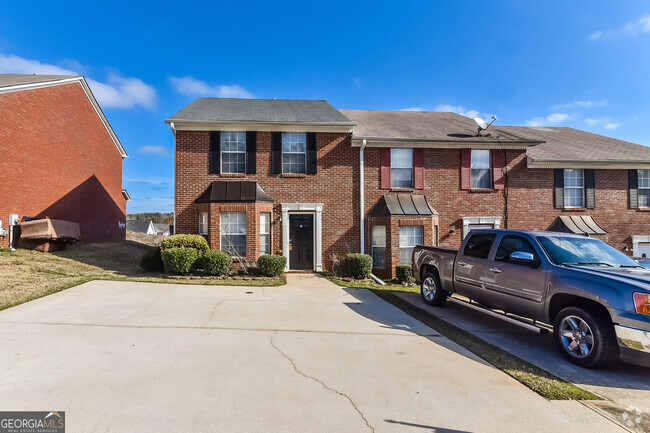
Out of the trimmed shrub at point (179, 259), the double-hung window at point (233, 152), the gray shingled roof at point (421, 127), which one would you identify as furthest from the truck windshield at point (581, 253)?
the double-hung window at point (233, 152)

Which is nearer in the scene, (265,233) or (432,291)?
(432,291)

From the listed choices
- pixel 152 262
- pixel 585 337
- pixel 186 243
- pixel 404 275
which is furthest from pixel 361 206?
pixel 585 337

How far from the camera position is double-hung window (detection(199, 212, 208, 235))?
472 inches

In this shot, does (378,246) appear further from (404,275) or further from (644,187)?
(644,187)

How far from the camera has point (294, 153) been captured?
12.9 metres

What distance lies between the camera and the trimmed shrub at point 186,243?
35.0 ft

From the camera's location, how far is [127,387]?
335 cm

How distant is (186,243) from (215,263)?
128 centimetres

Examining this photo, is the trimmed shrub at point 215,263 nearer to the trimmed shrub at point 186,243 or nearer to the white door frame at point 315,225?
the trimmed shrub at point 186,243

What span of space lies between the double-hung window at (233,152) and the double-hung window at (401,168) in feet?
20.0

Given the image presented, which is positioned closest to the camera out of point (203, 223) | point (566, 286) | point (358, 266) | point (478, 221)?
point (566, 286)

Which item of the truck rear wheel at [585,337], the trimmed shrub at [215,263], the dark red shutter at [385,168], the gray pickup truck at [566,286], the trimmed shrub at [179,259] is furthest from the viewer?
the dark red shutter at [385,168]

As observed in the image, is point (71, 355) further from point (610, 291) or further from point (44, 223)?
point (44, 223)

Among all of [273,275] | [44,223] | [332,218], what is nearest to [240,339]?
[273,275]
